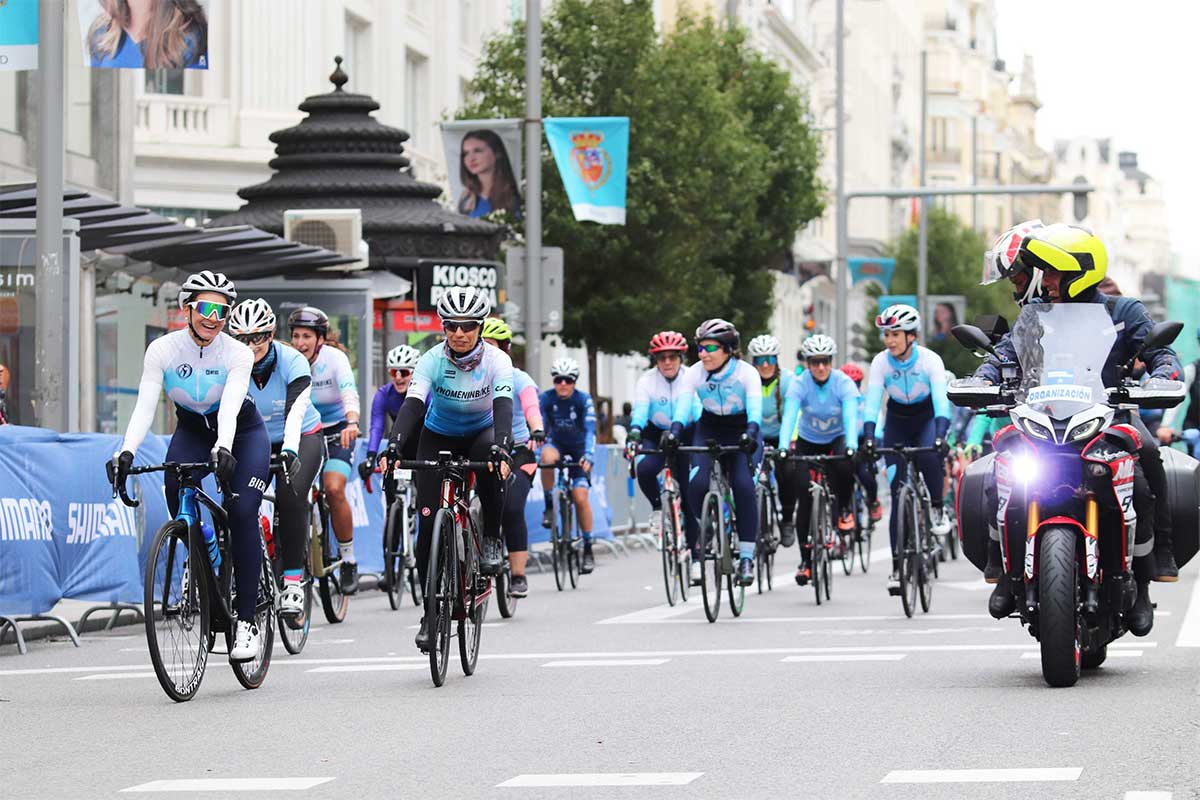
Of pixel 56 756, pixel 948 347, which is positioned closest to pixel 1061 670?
pixel 56 756

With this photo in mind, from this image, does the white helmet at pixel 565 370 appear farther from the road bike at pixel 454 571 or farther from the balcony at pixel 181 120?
the balcony at pixel 181 120

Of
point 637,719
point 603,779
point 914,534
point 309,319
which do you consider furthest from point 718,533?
point 603,779

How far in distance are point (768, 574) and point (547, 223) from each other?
20748mm

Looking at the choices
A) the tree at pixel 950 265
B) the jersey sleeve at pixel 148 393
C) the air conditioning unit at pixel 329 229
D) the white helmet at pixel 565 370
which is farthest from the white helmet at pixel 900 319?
the tree at pixel 950 265

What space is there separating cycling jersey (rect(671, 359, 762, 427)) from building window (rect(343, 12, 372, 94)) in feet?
80.8

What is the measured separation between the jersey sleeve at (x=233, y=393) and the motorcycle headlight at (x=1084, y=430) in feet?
11.8

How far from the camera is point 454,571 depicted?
38.5 ft

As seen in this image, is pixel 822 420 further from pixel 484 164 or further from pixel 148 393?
pixel 484 164

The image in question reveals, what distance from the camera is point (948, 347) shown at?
284 ft

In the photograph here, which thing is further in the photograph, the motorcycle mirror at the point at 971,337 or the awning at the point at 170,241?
the awning at the point at 170,241

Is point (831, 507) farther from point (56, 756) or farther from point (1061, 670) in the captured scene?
point (56, 756)

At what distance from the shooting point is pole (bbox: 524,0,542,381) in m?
26.2

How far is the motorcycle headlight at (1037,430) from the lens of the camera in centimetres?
1048

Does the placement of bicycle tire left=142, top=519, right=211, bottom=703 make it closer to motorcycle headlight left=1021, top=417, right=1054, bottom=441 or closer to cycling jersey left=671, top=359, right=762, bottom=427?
motorcycle headlight left=1021, top=417, right=1054, bottom=441
